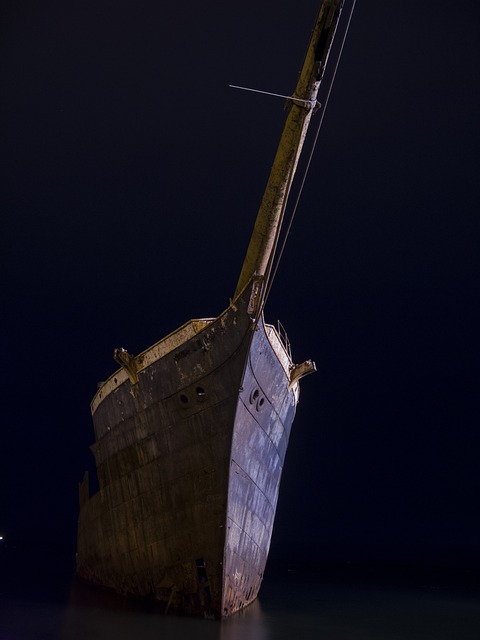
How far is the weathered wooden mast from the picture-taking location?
441 inches

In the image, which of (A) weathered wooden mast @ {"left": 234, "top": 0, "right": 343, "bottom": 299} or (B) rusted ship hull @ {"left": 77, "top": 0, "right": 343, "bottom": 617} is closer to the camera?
(A) weathered wooden mast @ {"left": 234, "top": 0, "right": 343, "bottom": 299}

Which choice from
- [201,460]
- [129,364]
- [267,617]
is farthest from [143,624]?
[129,364]

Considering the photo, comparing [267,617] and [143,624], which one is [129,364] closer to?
[143,624]

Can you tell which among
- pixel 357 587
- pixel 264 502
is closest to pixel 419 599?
pixel 357 587

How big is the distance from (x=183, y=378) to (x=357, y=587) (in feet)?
58.9

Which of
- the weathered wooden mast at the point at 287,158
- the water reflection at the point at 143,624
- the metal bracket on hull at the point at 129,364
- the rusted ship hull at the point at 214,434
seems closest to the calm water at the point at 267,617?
the water reflection at the point at 143,624

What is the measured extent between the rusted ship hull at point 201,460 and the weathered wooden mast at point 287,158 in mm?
1074

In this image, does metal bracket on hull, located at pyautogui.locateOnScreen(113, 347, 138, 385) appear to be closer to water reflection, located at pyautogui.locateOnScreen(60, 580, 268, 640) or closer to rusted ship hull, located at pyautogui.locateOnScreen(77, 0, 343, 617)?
rusted ship hull, located at pyautogui.locateOnScreen(77, 0, 343, 617)

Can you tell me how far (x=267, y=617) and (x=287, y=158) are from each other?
10074mm

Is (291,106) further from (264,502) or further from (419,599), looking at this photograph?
(419,599)

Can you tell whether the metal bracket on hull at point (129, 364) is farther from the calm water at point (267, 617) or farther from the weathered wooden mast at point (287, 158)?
the calm water at point (267, 617)

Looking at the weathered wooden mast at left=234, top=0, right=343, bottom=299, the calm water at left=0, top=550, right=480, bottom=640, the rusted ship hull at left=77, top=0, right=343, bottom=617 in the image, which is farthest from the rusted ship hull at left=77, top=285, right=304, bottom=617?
the weathered wooden mast at left=234, top=0, right=343, bottom=299

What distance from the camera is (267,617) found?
14.9 meters

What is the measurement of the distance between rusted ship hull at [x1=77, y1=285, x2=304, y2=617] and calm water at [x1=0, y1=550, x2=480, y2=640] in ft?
1.76
